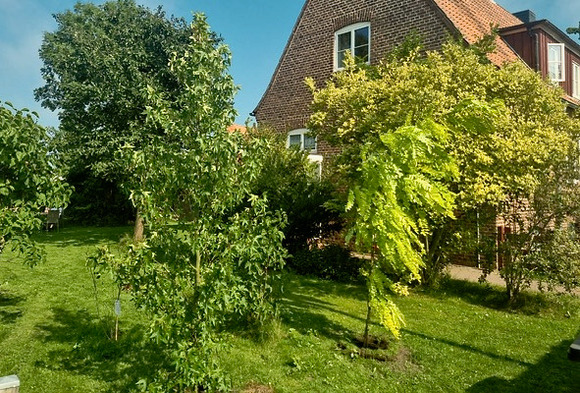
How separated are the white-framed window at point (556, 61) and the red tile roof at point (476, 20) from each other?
65.1 inches

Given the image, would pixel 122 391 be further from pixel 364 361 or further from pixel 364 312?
pixel 364 312

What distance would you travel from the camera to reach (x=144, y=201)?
15.9 feet

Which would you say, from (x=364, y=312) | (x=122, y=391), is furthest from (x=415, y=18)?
(x=122, y=391)

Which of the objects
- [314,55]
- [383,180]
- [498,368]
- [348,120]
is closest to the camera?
[383,180]

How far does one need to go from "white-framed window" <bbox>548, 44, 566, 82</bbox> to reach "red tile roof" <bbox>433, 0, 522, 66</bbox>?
5.43 feet

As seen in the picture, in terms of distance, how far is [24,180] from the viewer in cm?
706

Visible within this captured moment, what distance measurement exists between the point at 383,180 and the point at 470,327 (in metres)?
4.25

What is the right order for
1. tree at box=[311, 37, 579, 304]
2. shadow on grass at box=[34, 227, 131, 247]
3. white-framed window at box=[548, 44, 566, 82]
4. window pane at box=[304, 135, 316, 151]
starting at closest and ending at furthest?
tree at box=[311, 37, 579, 304], white-framed window at box=[548, 44, 566, 82], shadow on grass at box=[34, 227, 131, 247], window pane at box=[304, 135, 316, 151]

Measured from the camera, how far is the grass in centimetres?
587

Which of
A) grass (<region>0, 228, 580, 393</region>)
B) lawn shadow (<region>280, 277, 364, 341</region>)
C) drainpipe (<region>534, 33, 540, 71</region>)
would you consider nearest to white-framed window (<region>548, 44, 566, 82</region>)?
drainpipe (<region>534, 33, 540, 71</region>)

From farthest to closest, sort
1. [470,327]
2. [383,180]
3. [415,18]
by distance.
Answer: [415,18]
[470,327]
[383,180]

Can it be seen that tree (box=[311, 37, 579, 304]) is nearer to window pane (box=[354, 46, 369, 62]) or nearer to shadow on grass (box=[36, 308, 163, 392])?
shadow on grass (box=[36, 308, 163, 392])

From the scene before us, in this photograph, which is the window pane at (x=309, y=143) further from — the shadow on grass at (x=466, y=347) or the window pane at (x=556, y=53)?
the shadow on grass at (x=466, y=347)

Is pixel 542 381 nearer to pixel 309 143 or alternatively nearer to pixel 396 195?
pixel 396 195
